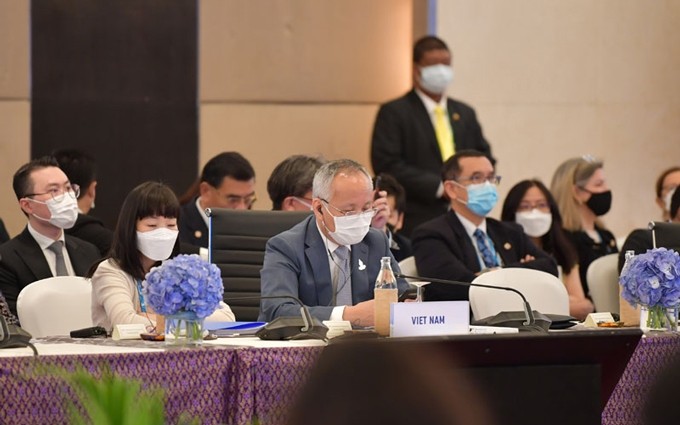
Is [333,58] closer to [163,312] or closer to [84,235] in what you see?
[84,235]

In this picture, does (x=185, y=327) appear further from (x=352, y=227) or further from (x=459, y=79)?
(x=459, y=79)

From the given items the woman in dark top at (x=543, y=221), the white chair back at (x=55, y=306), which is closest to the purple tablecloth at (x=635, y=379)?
the white chair back at (x=55, y=306)

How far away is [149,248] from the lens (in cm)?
456

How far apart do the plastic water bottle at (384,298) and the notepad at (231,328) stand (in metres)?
0.43

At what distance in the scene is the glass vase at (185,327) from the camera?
3.66 m

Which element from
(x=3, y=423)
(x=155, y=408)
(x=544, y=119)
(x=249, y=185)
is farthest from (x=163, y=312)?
(x=544, y=119)

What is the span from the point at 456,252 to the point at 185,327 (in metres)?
2.60

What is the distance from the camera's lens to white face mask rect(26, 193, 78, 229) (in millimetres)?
5656

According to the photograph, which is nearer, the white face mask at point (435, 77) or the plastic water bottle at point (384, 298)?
the plastic water bottle at point (384, 298)

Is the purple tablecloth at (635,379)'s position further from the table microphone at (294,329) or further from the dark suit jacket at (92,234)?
the dark suit jacket at (92,234)

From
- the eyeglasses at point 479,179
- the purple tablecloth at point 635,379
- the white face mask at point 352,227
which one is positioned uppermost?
the eyeglasses at point 479,179

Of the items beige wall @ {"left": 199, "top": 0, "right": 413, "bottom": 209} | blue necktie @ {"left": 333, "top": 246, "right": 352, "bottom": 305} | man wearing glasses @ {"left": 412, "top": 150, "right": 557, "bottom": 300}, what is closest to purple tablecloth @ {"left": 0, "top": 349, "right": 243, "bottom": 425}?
blue necktie @ {"left": 333, "top": 246, "right": 352, "bottom": 305}

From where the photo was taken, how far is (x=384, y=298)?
385 cm

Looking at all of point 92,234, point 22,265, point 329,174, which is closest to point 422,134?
point 92,234
